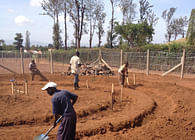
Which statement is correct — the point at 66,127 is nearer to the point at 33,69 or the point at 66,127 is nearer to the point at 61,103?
the point at 61,103

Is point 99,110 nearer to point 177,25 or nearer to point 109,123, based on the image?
point 109,123

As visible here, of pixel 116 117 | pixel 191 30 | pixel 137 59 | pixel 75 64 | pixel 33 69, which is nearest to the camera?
pixel 116 117

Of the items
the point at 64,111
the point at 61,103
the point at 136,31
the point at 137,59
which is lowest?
the point at 64,111

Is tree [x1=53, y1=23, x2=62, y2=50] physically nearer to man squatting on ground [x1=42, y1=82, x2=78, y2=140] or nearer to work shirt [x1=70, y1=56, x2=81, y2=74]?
work shirt [x1=70, y1=56, x2=81, y2=74]

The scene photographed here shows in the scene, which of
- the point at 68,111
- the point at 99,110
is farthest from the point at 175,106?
the point at 68,111

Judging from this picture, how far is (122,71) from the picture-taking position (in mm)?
8047

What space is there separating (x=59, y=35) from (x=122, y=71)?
25540mm

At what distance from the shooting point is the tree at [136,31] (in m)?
18.8

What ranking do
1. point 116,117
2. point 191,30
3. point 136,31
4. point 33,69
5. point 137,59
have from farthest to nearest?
point 136,31 < point 191,30 < point 137,59 < point 33,69 < point 116,117

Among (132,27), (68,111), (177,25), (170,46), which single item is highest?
(177,25)

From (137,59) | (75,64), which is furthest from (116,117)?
(137,59)

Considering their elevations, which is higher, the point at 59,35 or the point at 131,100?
the point at 59,35

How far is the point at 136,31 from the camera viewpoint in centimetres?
1902

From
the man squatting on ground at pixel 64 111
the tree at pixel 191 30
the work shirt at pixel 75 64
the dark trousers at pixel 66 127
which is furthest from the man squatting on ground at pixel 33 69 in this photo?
the tree at pixel 191 30
